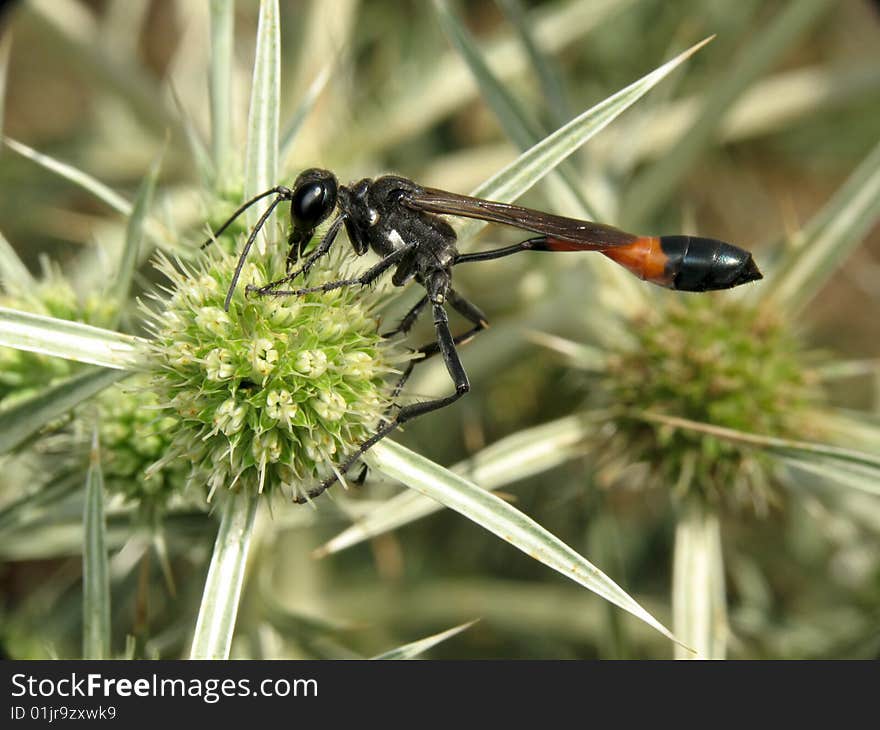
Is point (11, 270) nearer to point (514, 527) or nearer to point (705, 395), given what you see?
point (514, 527)

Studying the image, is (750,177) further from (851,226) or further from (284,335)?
(284,335)

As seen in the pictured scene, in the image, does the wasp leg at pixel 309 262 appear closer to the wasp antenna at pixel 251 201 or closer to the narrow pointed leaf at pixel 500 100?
the wasp antenna at pixel 251 201

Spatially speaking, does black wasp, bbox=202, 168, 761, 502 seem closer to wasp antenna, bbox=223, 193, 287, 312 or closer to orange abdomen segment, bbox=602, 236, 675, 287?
orange abdomen segment, bbox=602, 236, 675, 287

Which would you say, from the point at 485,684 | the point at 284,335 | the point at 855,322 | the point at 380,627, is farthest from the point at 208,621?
the point at 855,322

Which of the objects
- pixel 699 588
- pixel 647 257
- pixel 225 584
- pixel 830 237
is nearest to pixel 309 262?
pixel 225 584

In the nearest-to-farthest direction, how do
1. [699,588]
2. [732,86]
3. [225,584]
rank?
[225,584], [699,588], [732,86]

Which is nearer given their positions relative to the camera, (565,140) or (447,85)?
(565,140)
